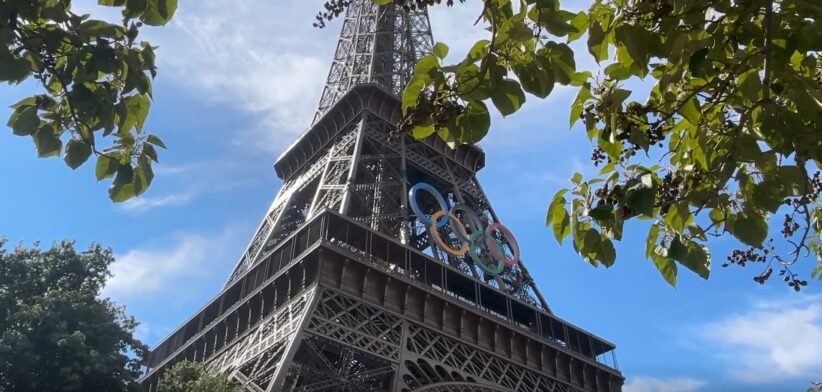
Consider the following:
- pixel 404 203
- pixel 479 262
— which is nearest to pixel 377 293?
pixel 479 262

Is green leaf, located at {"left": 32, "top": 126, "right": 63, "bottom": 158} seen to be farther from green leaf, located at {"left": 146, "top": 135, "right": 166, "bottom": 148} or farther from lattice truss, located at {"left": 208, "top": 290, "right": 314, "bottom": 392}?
lattice truss, located at {"left": 208, "top": 290, "right": 314, "bottom": 392}

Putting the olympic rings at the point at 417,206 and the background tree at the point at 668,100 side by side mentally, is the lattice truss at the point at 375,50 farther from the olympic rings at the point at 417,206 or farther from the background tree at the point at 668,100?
the background tree at the point at 668,100

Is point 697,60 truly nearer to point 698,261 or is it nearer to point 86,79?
point 698,261

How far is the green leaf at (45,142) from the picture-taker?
16.4 ft

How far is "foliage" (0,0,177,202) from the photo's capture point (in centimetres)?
477

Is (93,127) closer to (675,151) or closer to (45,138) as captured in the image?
(45,138)

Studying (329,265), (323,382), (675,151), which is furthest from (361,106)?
(675,151)

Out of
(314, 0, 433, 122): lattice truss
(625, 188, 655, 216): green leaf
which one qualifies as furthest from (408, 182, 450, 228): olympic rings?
(625, 188, 655, 216): green leaf

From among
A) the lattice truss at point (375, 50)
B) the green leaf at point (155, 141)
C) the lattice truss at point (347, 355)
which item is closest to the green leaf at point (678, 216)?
the green leaf at point (155, 141)

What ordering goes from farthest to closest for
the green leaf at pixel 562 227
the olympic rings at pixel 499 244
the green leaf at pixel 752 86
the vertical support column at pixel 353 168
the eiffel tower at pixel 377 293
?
the olympic rings at pixel 499 244, the vertical support column at pixel 353 168, the eiffel tower at pixel 377 293, the green leaf at pixel 562 227, the green leaf at pixel 752 86

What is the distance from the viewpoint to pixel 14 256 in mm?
21031

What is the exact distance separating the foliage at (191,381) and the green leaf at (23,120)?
1491 cm

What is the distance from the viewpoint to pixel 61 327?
18.7m

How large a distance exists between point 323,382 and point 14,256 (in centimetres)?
1001
